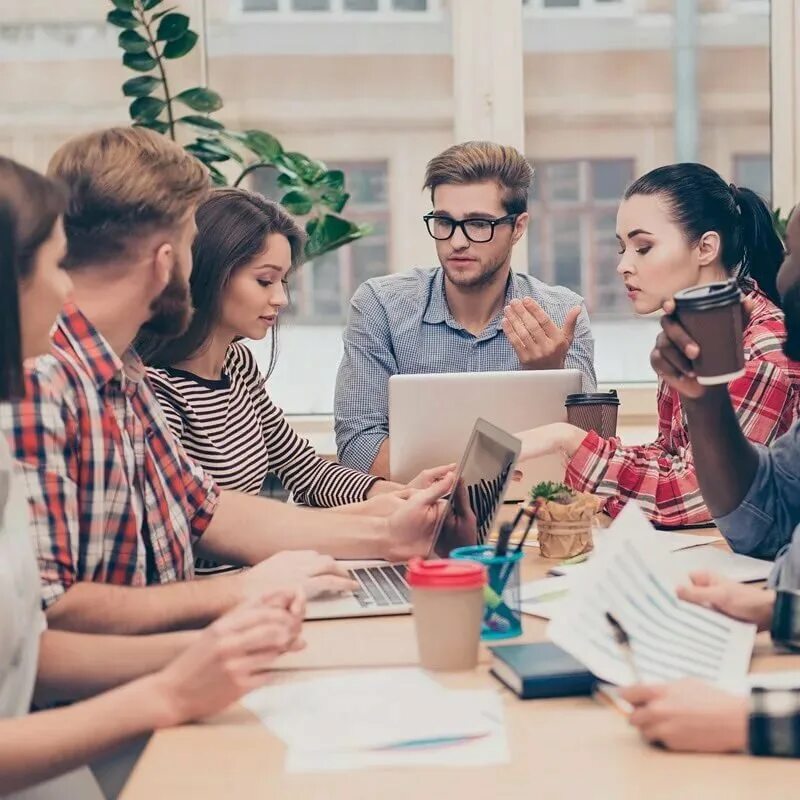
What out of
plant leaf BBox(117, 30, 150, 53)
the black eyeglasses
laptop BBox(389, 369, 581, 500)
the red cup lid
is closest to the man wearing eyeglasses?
the black eyeglasses

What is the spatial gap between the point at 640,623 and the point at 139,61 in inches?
107

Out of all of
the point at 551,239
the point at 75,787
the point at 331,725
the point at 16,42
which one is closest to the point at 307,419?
the point at 551,239

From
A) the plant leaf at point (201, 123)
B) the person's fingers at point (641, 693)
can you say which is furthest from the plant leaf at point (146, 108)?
the person's fingers at point (641, 693)

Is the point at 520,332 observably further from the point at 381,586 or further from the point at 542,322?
the point at 381,586

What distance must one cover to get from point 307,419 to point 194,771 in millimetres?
2787

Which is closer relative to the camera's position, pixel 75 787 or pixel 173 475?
pixel 75 787

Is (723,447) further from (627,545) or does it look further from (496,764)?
(496,764)

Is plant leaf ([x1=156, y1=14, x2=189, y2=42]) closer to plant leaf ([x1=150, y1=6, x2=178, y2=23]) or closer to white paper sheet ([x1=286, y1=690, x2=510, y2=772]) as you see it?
plant leaf ([x1=150, y1=6, x2=178, y2=23])

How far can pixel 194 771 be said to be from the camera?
101cm

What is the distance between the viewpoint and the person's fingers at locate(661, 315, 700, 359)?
154 cm

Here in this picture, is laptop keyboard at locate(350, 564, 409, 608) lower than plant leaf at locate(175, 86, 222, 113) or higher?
lower

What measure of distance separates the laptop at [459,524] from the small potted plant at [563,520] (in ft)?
0.39

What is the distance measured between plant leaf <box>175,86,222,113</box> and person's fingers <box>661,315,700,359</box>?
2135mm

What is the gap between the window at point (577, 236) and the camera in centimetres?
379
